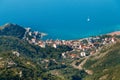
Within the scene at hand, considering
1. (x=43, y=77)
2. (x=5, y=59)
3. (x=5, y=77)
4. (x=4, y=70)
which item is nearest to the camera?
(x=5, y=77)

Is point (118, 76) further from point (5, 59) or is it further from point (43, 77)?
point (5, 59)

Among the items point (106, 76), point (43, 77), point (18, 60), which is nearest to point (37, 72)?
point (43, 77)

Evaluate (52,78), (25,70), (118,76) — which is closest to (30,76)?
(25,70)

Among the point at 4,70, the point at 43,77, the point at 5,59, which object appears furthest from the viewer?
the point at 5,59

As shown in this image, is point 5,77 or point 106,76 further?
point 106,76

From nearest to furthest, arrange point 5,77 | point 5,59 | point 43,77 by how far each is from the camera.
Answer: point 5,77
point 43,77
point 5,59

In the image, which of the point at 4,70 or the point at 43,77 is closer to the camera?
the point at 4,70

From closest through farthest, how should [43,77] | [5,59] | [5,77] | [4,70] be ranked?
[5,77], [4,70], [43,77], [5,59]

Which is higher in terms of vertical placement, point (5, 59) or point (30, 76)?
point (5, 59)

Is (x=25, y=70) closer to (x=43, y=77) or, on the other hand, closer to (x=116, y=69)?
(x=43, y=77)
